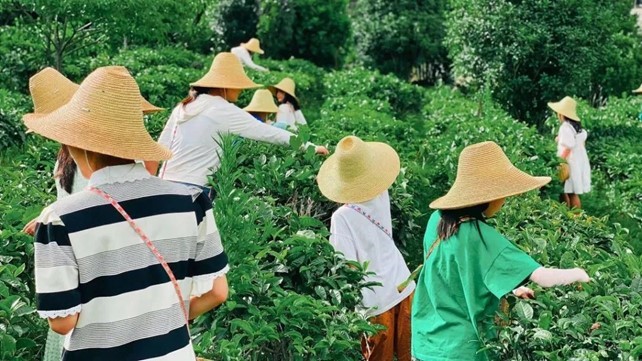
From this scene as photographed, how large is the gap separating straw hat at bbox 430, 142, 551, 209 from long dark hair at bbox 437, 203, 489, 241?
5cm

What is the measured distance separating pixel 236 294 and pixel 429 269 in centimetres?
82

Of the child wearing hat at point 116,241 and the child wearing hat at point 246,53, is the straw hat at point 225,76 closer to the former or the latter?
the child wearing hat at point 116,241

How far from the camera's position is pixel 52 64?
12438 mm

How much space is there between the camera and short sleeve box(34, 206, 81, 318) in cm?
240

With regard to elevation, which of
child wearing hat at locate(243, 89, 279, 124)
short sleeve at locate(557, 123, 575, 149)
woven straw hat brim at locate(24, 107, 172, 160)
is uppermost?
woven straw hat brim at locate(24, 107, 172, 160)

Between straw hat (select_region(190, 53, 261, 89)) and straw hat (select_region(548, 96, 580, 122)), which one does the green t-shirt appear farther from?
straw hat (select_region(548, 96, 580, 122))

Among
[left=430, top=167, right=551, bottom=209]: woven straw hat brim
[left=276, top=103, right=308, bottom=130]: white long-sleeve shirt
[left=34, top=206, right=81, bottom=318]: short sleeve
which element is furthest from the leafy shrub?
[left=34, top=206, right=81, bottom=318]: short sleeve

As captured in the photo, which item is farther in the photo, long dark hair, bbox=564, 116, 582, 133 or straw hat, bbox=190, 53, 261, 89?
long dark hair, bbox=564, 116, 582, 133

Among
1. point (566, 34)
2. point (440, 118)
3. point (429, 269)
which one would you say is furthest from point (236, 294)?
point (566, 34)

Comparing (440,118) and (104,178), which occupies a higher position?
(104,178)

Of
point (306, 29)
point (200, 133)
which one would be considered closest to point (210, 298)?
point (200, 133)

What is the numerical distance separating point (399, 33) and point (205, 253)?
21.8 meters

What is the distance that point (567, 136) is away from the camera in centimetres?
962

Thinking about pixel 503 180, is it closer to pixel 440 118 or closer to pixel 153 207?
pixel 153 207
